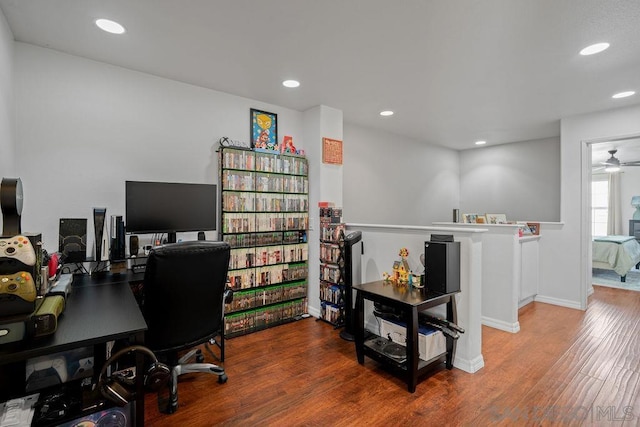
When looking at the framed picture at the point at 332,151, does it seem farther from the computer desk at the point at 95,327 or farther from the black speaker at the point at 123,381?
the black speaker at the point at 123,381

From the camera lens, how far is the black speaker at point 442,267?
7.89 feet

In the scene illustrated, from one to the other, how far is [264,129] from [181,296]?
234 cm

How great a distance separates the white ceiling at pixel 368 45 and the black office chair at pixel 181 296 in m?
1.56

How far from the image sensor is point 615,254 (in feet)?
18.0

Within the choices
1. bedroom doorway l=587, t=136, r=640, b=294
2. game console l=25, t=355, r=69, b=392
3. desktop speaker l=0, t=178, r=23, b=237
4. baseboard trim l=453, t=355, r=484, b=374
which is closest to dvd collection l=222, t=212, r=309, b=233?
game console l=25, t=355, r=69, b=392

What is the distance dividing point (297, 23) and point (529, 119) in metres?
3.87

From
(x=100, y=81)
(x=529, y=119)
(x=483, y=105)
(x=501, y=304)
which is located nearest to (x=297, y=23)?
(x=100, y=81)

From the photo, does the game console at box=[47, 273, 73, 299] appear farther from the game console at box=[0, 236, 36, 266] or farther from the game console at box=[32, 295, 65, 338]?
the game console at box=[0, 236, 36, 266]

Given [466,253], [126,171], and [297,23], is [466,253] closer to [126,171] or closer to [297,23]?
[297,23]

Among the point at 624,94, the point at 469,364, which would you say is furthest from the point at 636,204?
the point at 469,364

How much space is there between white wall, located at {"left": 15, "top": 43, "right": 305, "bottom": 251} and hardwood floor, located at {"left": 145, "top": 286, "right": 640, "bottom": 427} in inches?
68.5

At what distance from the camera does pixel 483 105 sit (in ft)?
12.6

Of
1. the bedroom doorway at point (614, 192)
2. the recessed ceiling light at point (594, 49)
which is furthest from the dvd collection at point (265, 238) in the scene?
the bedroom doorway at point (614, 192)

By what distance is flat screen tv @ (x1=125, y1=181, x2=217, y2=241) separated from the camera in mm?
2598
